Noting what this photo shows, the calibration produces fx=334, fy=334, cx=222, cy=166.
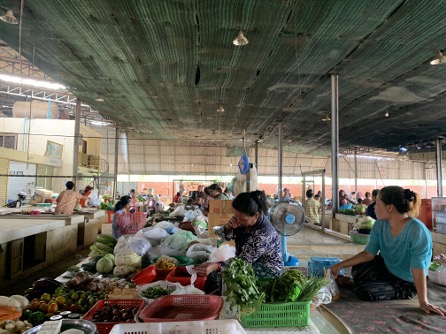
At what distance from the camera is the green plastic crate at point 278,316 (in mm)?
1978

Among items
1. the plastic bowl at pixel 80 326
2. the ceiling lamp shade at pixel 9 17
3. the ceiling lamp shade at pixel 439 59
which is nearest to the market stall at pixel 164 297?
the plastic bowl at pixel 80 326

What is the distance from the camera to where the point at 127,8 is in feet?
12.7

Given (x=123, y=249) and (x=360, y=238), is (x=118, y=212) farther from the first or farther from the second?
(x=360, y=238)

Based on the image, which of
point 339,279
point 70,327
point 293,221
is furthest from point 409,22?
point 70,327

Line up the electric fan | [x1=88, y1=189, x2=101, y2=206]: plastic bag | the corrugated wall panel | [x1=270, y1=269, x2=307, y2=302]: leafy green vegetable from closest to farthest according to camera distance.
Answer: [x1=270, y1=269, x2=307, y2=302]: leafy green vegetable
the electric fan
[x1=88, y1=189, x2=101, y2=206]: plastic bag
the corrugated wall panel

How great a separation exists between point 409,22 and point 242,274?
3745mm

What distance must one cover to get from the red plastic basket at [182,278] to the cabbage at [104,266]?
40.7 inches

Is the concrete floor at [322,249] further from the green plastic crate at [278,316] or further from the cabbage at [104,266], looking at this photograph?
the green plastic crate at [278,316]

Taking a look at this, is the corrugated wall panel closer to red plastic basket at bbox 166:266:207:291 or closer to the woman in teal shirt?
red plastic basket at bbox 166:266:207:291

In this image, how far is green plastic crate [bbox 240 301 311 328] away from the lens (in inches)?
77.9

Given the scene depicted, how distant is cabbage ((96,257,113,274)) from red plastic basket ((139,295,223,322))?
5.75 ft

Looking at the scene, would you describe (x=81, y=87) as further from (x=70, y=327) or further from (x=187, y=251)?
(x=70, y=327)

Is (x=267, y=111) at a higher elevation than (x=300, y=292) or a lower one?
higher

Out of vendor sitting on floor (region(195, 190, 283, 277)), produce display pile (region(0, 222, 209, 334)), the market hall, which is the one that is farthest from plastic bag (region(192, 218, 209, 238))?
vendor sitting on floor (region(195, 190, 283, 277))
